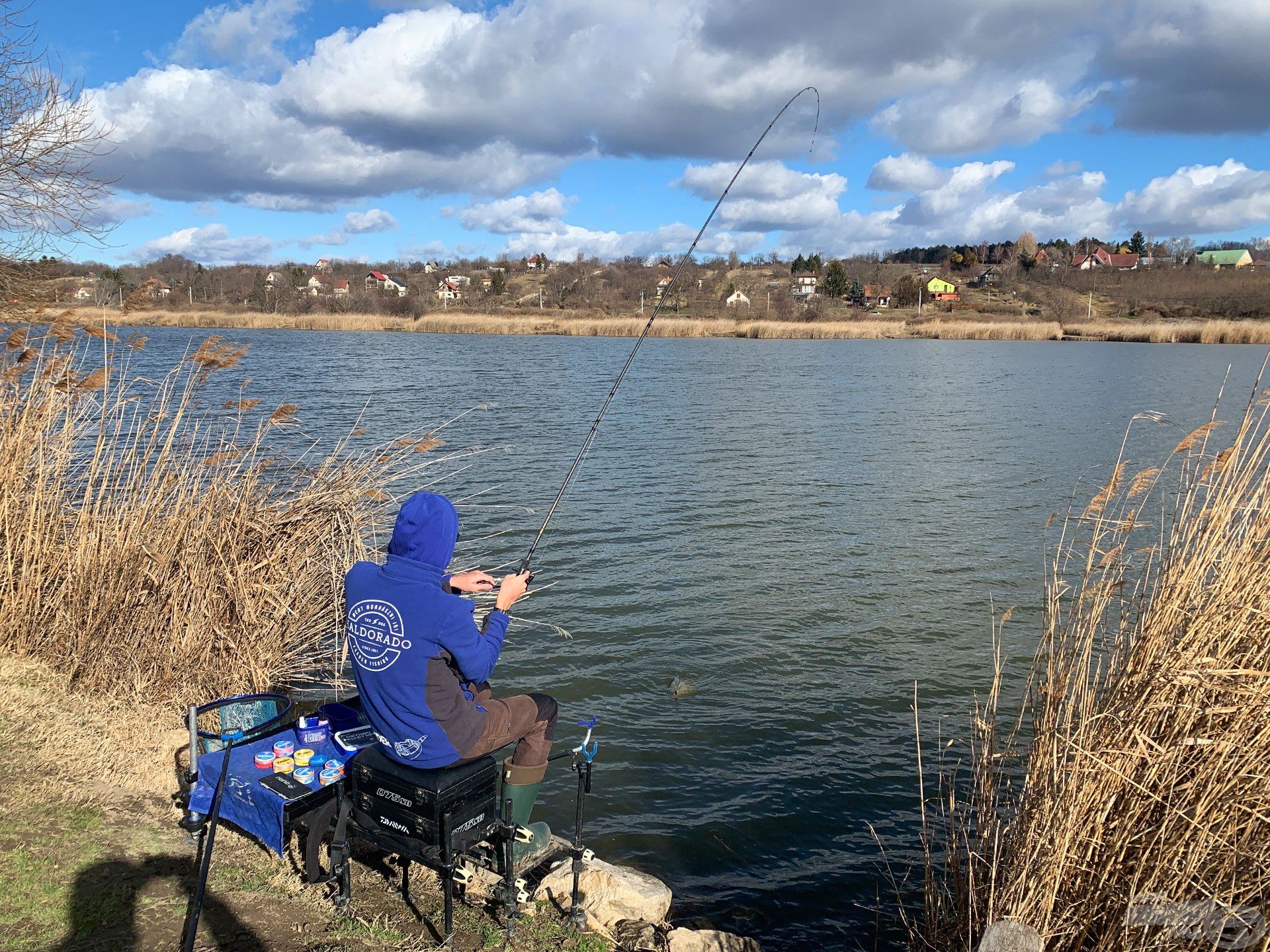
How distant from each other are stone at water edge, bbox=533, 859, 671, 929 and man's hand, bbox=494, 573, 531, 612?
4.73 ft

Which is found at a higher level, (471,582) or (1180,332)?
(1180,332)

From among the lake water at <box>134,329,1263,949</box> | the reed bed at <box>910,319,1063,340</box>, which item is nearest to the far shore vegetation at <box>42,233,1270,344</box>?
the reed bed at <box>910,319,1063,340</box>

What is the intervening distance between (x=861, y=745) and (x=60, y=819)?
557 centimetres

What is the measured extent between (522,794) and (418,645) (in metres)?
1.12

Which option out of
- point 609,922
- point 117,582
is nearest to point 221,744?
point 117,582

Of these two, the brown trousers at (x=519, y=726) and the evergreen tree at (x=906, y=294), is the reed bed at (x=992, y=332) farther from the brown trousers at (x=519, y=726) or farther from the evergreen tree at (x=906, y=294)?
the brown trousers at (x=519, y=726)

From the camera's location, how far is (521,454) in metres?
17.9

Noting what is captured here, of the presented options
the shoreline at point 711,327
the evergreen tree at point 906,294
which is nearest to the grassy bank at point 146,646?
the shoreline at point 711,327

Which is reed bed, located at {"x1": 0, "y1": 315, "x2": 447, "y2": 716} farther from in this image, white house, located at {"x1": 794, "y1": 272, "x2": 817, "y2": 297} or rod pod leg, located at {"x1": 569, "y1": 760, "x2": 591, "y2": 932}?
white house, located at {"x1": 794, "y1": 272, "x2": 817, "y2": 297}

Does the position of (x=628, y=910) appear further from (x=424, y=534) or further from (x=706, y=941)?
(x=424, y=534)

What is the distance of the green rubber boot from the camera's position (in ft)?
13.6

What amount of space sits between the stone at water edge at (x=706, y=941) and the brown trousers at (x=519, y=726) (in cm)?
113

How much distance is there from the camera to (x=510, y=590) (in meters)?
4.10

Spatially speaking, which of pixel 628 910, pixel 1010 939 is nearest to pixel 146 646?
pixel 628 910
